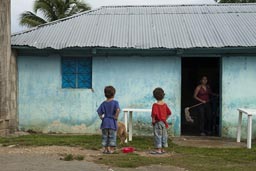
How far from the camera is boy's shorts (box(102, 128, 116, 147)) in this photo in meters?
7.88

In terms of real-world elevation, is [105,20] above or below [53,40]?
above

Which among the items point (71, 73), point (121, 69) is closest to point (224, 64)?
point (121, 69)

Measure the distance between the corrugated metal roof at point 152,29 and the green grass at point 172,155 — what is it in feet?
8.29

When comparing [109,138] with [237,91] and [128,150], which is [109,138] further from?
[237,91]

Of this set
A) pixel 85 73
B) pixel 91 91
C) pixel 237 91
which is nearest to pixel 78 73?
pixel 85 73

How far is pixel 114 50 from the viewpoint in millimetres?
10570

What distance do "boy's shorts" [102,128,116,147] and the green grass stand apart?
0.29 metres

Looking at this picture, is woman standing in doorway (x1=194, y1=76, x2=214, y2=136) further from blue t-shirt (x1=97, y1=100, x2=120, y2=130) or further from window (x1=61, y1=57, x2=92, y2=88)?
blue t-shirt (x1=97, y1=100, x2=120, y2=130)

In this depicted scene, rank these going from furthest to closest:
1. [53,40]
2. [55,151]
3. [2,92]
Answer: [53,40] → [2,92] → [55,151]

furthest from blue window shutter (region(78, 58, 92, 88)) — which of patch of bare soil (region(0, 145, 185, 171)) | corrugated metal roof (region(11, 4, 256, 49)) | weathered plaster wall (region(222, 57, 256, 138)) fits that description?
weathered plaster wall (region(222, 57, 256, 138))

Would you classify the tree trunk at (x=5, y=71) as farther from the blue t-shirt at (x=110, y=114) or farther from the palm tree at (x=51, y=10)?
the palm tree at (x=51, y=10)

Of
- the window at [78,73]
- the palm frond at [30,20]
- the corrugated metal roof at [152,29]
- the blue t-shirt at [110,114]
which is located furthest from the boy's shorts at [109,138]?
the palm frond at [30,20]

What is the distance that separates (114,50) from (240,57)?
3356mm

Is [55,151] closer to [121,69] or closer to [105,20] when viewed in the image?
[121,69]
